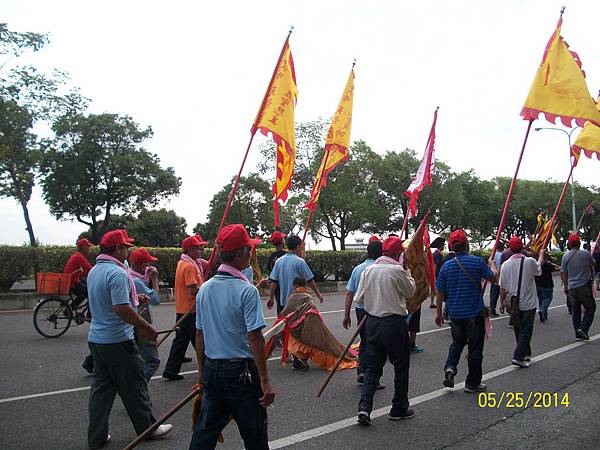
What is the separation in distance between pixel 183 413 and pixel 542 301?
920 cm

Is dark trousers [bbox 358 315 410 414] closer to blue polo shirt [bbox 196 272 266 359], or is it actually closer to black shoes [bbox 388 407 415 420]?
A: black shoes [bbox 388 407 415 420]

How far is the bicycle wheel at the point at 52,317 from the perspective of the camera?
9227 mm

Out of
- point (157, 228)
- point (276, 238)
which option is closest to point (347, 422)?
point (276, 238)

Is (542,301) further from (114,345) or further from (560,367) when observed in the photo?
(114,345)

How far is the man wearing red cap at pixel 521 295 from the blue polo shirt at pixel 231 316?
204 inches

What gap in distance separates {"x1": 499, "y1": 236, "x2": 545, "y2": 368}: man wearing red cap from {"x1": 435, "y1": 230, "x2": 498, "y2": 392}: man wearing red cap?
1.37 metres

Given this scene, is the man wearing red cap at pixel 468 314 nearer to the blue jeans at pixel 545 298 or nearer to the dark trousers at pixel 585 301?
the dark trousers at pixel 585 301

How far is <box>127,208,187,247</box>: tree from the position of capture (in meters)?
44.0

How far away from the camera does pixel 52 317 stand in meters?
9.29

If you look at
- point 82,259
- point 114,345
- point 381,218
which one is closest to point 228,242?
point 114,345

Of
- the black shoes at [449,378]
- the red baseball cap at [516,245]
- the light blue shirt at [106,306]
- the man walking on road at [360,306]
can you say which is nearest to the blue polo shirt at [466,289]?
the black shoes at [449,378]

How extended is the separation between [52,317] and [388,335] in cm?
695

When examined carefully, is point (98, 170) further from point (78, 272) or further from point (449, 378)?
point (449, 378)

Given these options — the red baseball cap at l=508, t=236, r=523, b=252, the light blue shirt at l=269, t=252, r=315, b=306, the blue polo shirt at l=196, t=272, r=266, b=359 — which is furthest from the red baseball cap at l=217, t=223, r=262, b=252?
the red baseball cap at l=508, t=236, r=523, b=252
